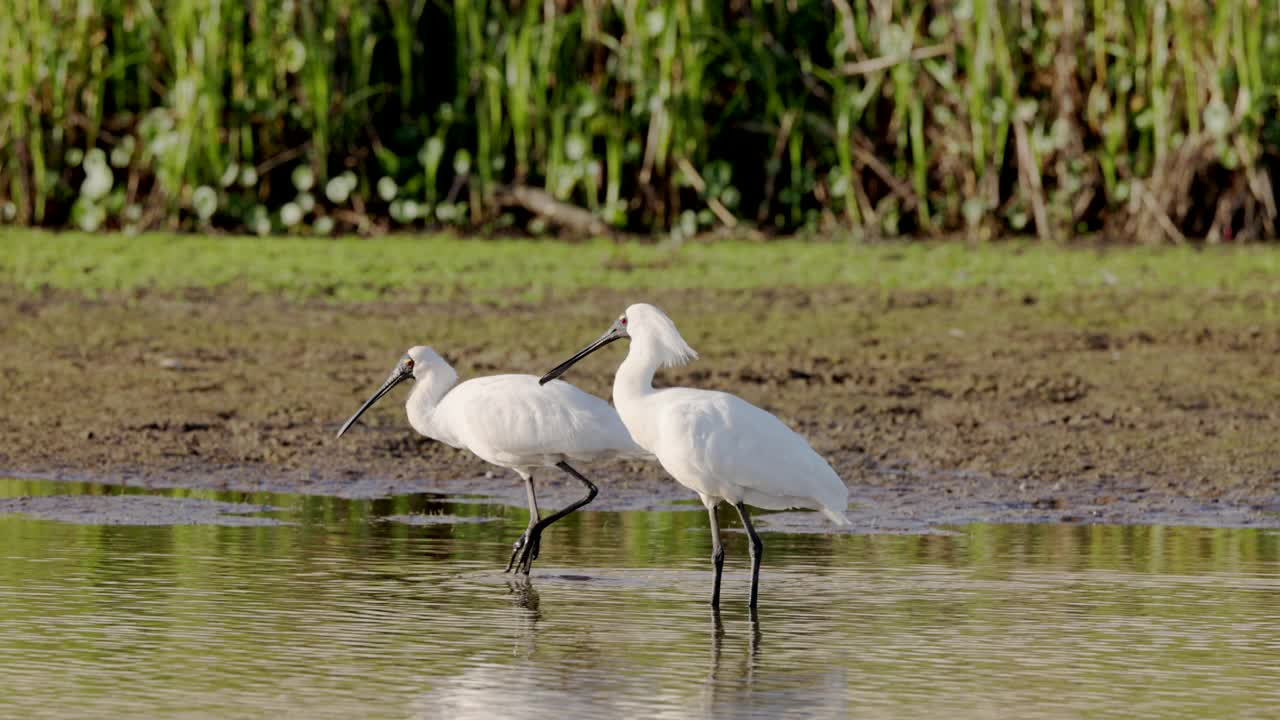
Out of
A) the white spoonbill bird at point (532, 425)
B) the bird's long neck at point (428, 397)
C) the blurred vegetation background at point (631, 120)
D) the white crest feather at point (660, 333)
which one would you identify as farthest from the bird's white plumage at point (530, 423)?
the blurred vegetation background at point (631, 120)

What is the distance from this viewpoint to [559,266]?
13.9 meters

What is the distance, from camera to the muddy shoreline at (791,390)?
839 cm

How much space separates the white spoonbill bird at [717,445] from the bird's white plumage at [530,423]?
578mm

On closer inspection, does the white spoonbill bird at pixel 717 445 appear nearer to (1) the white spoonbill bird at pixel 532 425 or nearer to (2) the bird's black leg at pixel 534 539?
(2) the bird's black leg at pixel 534 539

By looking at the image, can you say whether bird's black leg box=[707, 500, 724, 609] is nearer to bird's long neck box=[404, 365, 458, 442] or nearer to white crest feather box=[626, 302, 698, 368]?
white crest feather box=[626, 302, 698, 368]

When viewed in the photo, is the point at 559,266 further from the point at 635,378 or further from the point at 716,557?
the point at 716,557

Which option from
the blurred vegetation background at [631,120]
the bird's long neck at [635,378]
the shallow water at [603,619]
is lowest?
the shallow water at [603,619]

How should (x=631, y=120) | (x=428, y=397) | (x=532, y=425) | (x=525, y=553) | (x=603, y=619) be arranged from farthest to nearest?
(x=631, y=120) → (x=428, y=397) → (x=532, y=425) → (x=525, y=553) → (x=603, y=619)

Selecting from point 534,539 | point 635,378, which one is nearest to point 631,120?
point 534,539

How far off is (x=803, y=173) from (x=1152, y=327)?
184 inches

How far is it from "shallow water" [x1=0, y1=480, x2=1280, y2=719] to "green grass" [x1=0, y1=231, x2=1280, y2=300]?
17.3 ft

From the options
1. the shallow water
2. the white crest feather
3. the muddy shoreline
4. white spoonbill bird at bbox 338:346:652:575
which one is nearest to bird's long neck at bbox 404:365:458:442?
white spoonbill bird at bbox 338:346:652:575

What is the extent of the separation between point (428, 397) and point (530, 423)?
23.9 inches

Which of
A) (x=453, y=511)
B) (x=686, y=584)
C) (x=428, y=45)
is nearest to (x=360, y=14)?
(x=428, y=45)
